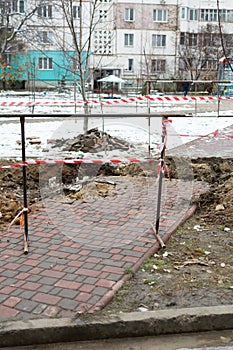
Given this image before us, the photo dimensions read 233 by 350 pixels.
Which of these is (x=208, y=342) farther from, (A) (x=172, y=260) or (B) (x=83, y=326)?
(A) (x=172, y=260)

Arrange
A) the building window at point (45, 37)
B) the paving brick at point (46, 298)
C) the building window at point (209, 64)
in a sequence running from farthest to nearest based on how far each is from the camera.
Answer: the building window at point (209, 64) → the building window at point (45, 37) → the paving brick at point (46, 298)

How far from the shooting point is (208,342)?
338 centimetres

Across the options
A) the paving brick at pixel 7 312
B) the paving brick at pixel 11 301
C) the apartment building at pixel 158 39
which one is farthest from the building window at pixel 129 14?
the paving brick at pixel 7 312

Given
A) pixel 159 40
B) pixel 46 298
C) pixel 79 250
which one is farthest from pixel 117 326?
pixel 159 40

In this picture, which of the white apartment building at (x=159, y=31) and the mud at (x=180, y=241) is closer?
the mud at (x=180, y=241)

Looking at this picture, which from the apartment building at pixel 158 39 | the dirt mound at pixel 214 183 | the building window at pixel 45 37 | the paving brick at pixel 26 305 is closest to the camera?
the paving brick at pixel 26 305

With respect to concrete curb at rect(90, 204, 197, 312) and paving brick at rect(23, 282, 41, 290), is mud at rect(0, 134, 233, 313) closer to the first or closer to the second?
concrete curb at rect(90, 204, 197, 312)

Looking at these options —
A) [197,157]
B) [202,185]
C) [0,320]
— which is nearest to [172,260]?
[0,320]

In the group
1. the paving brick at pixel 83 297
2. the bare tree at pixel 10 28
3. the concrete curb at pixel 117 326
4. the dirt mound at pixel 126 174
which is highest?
the bare tree at pixel 10 28

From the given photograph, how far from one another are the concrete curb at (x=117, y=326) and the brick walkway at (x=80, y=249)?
15cm

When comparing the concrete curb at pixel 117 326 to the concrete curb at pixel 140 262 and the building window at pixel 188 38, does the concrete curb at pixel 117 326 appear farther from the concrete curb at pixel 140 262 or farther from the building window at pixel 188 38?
the building window at pixel 188 38

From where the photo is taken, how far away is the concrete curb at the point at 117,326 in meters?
3.29

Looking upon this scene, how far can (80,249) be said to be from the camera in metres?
4.78

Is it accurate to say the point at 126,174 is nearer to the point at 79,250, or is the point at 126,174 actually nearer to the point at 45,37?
the point at 79,250
